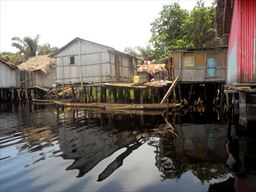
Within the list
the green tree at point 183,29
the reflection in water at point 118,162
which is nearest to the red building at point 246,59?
the reflection in water at point 118,162

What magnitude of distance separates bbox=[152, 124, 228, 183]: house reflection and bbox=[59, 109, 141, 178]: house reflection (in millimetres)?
1126

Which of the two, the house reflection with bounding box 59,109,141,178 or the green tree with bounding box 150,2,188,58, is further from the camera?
the green tree with bounding box 150,2,188,58

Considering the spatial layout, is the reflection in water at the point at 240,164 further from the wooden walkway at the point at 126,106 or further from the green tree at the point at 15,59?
the green tree at the point at 15,59

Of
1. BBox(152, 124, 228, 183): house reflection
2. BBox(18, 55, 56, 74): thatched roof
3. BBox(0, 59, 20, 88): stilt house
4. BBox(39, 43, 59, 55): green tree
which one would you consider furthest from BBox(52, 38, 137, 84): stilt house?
BBox(39, 43, 59, 55): green tree

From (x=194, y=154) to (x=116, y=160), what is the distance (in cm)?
225

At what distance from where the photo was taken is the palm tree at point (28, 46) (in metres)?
40.5

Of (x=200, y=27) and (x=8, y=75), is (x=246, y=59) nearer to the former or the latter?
(x=200, y=27)

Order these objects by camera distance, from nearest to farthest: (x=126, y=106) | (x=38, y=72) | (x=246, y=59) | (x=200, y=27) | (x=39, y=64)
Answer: (x=246, y=59), (x=126, y=106), (x=200, y=27), (x=39, y=64), (x=38, y=72)

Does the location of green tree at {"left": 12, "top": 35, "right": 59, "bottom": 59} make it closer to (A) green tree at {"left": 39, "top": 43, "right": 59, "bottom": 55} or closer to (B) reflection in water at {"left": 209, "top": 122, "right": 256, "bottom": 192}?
(A) green tree at {"left": 39, "top": 43, "right": 59, "bottom": 55}

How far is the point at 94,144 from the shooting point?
9734mm

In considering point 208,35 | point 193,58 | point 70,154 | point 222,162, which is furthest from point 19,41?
point 222,162

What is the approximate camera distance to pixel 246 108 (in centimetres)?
912

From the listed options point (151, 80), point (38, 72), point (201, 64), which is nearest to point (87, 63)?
point (151, 80)

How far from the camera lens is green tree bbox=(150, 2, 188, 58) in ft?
108
